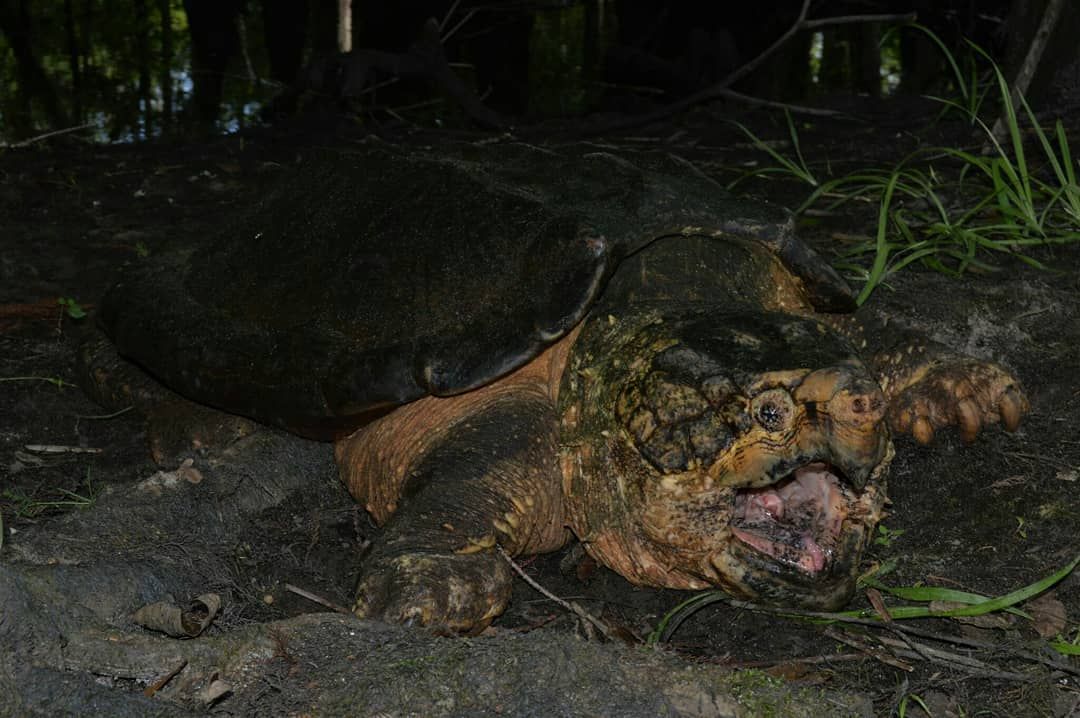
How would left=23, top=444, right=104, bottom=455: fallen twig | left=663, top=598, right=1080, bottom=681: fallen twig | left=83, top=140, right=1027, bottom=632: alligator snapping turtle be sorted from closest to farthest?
left=663, top=598, right=1080, bottom=681: fallen twig → left=83, top=140, right=1027, bottom=632: alligator snapping turtle → left=23, top=444, right=104, bottom=455: fallen twig

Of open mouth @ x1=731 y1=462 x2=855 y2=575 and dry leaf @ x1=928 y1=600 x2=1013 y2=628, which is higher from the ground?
open mouth @ x1=731 y1=462 x2=855 y2=575

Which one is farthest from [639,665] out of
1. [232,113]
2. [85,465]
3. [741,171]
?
[232,113]

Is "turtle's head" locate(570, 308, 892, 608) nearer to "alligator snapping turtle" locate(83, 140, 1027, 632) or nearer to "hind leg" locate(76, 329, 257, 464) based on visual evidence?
"alligator snapping turtle" locate(83, 140, 1027, 632)

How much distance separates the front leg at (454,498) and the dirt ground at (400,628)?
134 millimetres

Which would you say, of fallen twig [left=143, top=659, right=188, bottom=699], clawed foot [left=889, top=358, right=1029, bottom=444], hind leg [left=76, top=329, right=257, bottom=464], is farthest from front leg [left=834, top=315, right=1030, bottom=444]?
fallen twig [left=143, top=659, right=188, bottom=699]

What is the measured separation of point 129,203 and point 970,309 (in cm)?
415

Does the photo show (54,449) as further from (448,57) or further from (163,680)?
(448,57)

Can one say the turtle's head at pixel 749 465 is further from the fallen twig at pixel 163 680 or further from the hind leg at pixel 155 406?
the hind leg at pixel 155 406

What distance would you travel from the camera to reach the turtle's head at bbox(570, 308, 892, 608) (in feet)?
8.23

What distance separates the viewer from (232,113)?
9.66 meters

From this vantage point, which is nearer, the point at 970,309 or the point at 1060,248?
the point at 970,309

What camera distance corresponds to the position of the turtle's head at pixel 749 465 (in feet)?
8.23

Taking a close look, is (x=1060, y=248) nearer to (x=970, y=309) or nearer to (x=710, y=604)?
(x=970, y=309)

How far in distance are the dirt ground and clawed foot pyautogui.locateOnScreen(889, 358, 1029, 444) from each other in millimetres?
79
